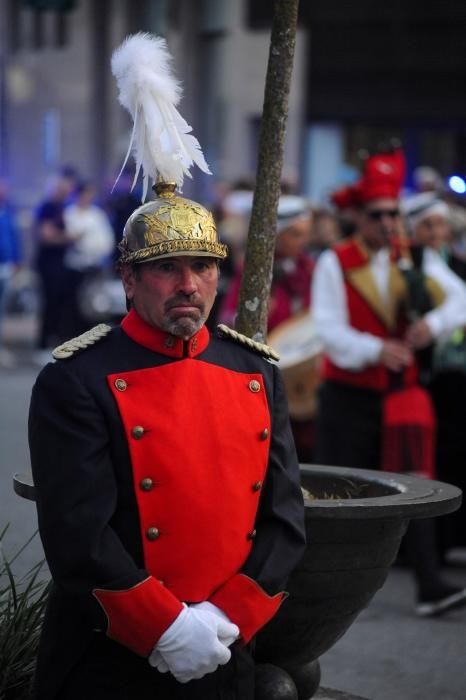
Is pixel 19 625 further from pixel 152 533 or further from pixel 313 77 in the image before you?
pixel 313 77

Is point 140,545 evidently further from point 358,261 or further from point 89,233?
point 89,233

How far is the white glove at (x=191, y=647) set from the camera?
2883 millimetres

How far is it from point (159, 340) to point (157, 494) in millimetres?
333

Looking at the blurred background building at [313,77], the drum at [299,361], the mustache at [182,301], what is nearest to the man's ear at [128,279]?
the mustache at [182,301]

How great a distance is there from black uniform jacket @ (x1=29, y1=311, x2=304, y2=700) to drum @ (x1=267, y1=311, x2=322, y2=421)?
182 inches

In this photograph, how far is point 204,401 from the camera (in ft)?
10.1

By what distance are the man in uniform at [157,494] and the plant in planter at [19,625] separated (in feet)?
1.74

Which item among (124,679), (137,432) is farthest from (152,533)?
(124,679)

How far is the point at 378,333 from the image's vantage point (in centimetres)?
663

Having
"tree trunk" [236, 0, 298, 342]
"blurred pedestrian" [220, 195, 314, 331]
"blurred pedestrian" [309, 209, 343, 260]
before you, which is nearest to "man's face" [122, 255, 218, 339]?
"tree trunk" [236, 0, 298, 342]

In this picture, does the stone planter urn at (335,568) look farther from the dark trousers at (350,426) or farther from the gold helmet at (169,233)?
the dark trousers at (350,426)

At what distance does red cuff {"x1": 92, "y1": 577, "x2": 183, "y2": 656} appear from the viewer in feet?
9.52

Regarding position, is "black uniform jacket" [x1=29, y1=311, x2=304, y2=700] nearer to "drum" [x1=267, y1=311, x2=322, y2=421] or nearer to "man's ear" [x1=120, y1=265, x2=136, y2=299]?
"man's ear" [x1=120, y1=265, x2=136, y2=299]

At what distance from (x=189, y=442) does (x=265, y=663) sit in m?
0.84
